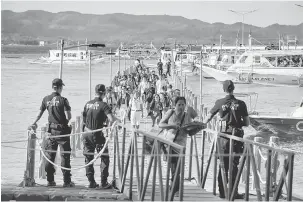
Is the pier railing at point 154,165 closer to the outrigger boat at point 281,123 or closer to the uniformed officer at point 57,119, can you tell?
the uniformed officer at point 57,119

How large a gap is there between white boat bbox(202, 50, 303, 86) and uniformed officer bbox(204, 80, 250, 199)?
1631 inches

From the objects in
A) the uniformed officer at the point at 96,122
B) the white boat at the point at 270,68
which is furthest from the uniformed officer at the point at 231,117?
the white boat at the point at 270,68

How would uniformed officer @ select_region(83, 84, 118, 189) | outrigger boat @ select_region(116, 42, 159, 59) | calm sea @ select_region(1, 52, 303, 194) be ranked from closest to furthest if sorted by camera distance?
uniformed officer @ select_region(83, 84, 118, 189), calm sea @ select_region(1, 52, 303, 194), outrigger boat @ select_region(116, 42, 159, 59)

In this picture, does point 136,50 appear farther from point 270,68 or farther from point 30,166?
point 30,166

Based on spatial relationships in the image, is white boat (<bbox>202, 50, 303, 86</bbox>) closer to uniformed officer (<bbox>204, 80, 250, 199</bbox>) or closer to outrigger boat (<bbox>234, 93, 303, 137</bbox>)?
outrigger boat (<bbox>234, 93, 303, 137</bbox>)

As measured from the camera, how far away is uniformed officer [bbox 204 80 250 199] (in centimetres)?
929

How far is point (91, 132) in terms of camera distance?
31.3ft

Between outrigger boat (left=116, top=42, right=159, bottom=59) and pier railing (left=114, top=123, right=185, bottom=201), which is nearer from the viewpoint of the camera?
pier railing (left=114, top=123, right=185, bottom=201)

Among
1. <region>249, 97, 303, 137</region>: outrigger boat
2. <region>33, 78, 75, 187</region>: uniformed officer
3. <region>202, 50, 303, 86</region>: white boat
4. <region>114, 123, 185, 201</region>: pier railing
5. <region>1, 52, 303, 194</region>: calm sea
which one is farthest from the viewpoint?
<region>202, 50, 303, 86</region>: white boat

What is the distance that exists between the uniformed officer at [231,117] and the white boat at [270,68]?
4144cm

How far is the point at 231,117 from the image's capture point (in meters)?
9.38

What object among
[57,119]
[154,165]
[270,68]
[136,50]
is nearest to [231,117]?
[154,165]

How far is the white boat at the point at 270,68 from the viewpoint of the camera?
167 ft

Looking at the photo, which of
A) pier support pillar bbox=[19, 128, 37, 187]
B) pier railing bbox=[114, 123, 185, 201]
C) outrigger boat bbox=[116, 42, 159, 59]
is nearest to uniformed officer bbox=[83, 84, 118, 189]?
pier railing bbox=[114, 123, 185, 201]
